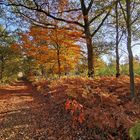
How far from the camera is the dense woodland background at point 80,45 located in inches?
352

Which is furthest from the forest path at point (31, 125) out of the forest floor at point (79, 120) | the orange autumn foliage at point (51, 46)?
the orange autumn foliage at point (51, 46)

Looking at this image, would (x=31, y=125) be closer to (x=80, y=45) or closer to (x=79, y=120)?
(x=79, y=120)

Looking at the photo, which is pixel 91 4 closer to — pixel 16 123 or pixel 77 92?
pixel 77 92

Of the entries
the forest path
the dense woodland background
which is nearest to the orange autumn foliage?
the dense woodland background

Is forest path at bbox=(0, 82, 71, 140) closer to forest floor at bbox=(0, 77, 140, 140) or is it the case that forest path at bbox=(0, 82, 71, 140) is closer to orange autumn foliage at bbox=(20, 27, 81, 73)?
forest floor at bbox=(0, 77, 140, 140)

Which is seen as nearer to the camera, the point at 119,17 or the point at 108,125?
the point at 108,125

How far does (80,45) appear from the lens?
2353cm

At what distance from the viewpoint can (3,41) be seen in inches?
1135

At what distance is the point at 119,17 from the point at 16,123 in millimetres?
12893

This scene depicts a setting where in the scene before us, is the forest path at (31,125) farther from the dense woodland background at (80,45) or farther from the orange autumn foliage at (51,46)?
the orange autumn foliage at (51,46)

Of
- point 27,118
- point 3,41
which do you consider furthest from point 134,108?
point 3,41

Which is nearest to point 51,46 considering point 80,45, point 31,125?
point 80,45

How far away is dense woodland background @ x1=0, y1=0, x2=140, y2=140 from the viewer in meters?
8.95

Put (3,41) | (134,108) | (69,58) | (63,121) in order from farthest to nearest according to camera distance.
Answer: (3,41) < (69,58) < (63,121) < (134,108)
